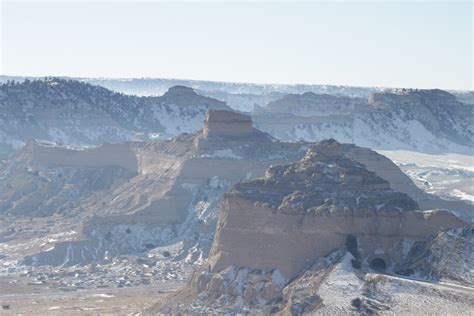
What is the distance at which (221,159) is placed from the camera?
13412 cm

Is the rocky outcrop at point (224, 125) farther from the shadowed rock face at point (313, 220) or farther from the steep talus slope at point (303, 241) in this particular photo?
the steep talus slope at point (303, 241)

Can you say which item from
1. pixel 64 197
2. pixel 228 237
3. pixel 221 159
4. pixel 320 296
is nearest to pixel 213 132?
pixel 221 159

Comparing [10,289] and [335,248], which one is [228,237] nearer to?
[335,248]

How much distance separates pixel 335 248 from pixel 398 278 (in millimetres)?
6717

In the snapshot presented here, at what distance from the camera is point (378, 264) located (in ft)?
276

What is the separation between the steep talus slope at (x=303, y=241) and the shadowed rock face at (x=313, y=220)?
60 mm

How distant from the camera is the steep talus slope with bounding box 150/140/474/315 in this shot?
82188mm

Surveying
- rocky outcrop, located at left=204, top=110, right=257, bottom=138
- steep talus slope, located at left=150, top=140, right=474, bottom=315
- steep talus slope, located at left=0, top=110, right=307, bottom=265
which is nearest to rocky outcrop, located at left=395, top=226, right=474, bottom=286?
steep talus slope, located at left=150, top=140, right=474, bottom=315

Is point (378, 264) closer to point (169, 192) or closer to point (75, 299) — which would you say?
point (75, 299)

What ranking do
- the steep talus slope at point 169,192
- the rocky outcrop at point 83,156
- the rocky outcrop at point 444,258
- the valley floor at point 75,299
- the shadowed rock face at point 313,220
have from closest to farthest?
the rocky outcrop at point 444,258 → the shadowed rock face at point 313,220 → the valley floor at point 75,299 → the steep talus slope at point 169,192 → the rocky outcrop at point 83,156

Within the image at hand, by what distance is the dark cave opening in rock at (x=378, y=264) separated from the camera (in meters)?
83.5

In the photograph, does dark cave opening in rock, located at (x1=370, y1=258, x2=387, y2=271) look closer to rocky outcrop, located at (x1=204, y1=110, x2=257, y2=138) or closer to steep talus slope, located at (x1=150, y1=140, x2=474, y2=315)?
steep talus slope, located at (x1=150, y1=140, x2=474, y2=315)

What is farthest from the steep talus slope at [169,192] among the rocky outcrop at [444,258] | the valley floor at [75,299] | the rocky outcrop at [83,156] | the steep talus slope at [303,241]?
the rocky outcrop at [444,258]

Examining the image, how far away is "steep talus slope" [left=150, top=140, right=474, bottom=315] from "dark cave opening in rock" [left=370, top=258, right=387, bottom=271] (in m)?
0.06
